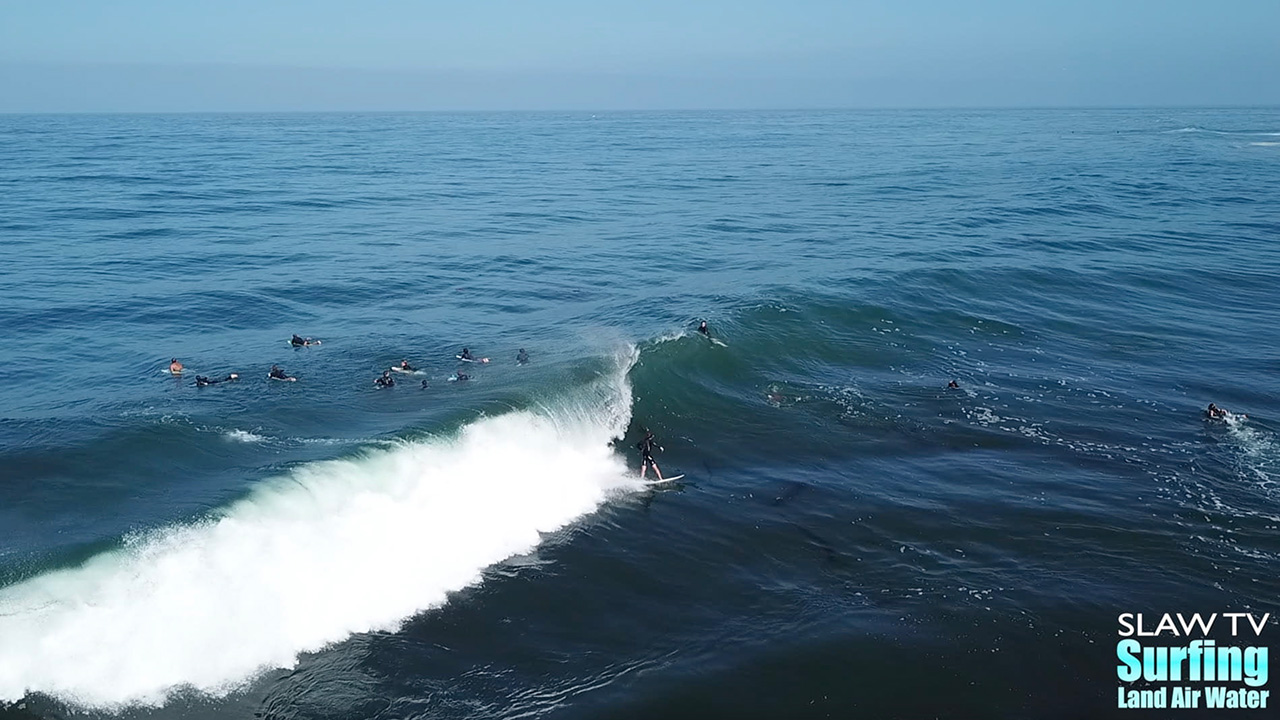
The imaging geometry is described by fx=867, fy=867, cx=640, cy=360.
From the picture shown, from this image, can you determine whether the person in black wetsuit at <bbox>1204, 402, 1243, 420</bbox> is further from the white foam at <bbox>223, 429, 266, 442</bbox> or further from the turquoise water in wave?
the white foam at <bbox>223, 429, 266, 442</bbox>

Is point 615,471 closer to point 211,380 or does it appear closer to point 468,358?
point 468,358

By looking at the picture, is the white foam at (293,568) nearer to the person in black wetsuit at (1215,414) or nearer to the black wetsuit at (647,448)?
the black wetsuit at (647,448)

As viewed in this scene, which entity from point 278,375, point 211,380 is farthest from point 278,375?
point 211,380

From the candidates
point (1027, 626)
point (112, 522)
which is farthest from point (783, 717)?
point (112, 522)

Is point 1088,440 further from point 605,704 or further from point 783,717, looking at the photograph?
point 605,704

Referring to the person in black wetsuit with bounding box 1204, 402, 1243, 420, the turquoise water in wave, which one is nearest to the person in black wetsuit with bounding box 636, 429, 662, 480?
the turquoise water in wave
